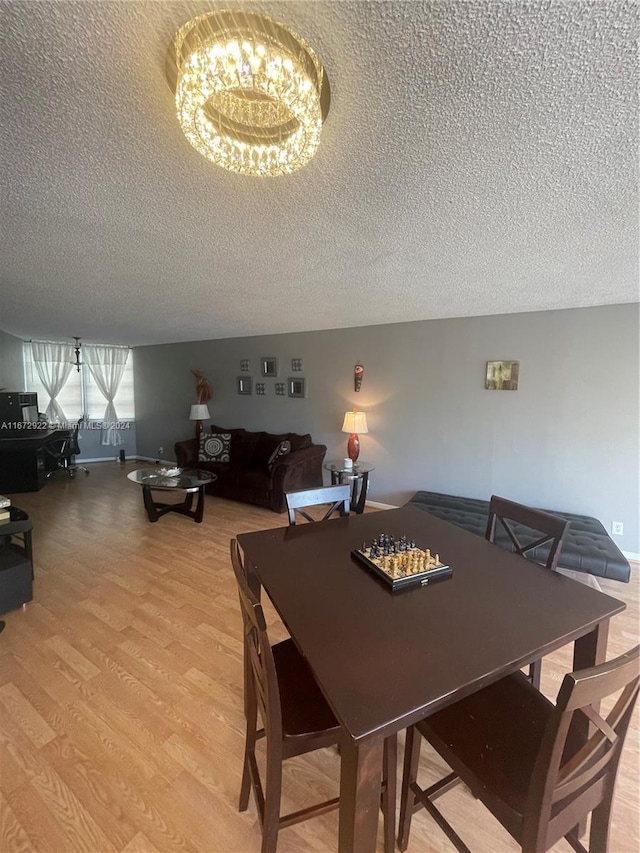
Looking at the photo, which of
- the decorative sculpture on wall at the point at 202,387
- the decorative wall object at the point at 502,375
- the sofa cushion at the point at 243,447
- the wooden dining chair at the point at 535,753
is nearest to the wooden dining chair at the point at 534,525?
the wooden dining chair at the point at 535,753

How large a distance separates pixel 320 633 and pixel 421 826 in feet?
3.10

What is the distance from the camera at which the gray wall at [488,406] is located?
3.13 metres

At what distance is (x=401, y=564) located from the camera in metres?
1.32

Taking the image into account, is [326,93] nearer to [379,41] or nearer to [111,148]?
[379,41]

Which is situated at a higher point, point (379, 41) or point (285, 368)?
point (379, 41)

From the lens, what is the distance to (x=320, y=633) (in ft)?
3.23

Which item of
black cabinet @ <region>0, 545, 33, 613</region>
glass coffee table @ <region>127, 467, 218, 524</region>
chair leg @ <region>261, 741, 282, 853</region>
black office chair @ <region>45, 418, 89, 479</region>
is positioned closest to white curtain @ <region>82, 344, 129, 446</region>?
black office chair @ <region>45, 418, 89, 479</region>

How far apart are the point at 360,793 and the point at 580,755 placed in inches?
20.5

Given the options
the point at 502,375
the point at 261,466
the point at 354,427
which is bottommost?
the point at 261,466

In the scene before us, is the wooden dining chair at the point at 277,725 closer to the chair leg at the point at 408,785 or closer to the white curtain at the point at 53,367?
the chair leg at the point at 408,785

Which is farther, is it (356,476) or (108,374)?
(108,374)

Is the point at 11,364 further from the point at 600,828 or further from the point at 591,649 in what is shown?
the point at 600,828

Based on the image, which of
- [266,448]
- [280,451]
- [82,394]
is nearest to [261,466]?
[266,448]

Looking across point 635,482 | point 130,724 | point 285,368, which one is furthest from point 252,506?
point 635,482
